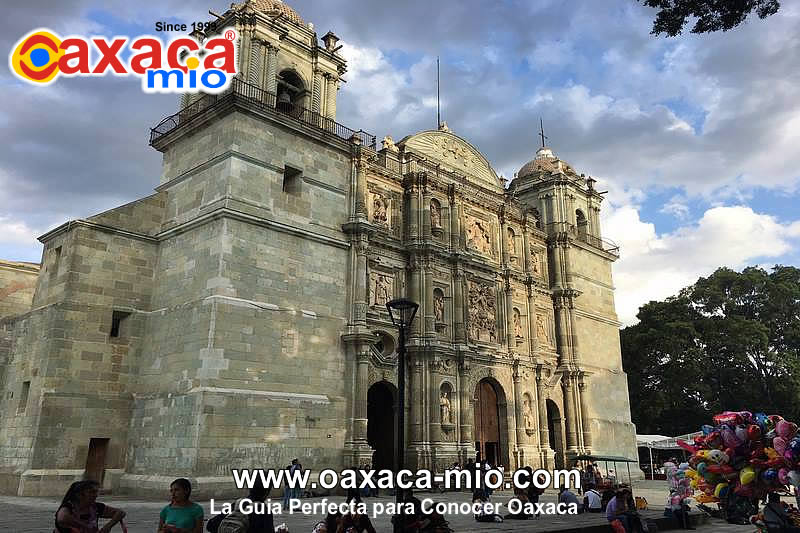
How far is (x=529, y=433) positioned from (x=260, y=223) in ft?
53.8

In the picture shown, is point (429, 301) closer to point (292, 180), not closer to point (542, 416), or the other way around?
point (292, 180)

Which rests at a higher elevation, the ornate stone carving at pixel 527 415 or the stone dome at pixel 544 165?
the stone dome at pixel 544 165

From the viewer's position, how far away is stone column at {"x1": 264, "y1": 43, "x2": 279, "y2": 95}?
23.0 m

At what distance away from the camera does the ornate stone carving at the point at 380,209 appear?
25.7 meters

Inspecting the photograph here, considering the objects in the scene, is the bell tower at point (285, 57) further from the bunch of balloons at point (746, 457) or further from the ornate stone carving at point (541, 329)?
the bunch of balloons at point (746, 457)

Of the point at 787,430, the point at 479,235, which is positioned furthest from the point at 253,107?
the point at 787,430

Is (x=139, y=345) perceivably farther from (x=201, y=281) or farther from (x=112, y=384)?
(x=201, y=281)

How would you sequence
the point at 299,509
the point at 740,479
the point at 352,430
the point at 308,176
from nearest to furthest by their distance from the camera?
the point at 740,479, the point at 299,509, the point at 352,430, the point at 308,176

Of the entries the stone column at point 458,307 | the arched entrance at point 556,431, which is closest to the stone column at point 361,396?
the stone column at point 458,307

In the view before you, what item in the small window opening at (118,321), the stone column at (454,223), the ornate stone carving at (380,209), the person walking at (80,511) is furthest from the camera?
the stone column at (454,223)

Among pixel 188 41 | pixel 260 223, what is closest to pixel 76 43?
pixel 188 41

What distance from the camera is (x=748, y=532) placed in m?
14.1

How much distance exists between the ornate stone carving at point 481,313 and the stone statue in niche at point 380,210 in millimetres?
5450

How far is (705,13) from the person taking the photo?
38.5ft
